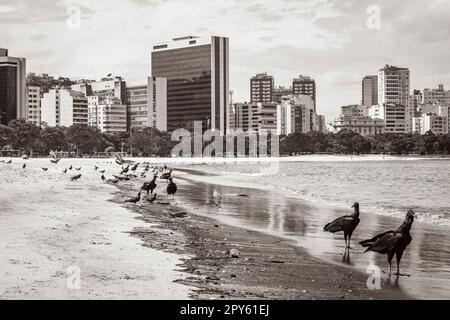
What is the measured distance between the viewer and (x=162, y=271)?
23.3ft

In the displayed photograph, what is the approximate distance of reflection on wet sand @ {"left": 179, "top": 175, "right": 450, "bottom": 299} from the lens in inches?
306

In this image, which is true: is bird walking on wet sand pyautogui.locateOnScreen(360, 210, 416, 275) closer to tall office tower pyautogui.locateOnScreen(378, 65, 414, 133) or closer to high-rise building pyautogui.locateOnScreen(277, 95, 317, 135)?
tall office tower pyautogui.locateOnScreen(378, 65, 414, 133)

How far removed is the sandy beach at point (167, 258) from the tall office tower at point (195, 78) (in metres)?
63.4

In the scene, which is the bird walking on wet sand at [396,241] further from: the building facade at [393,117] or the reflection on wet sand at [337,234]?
the building facade at [393,117]

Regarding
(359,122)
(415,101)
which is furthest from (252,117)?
(415,101)

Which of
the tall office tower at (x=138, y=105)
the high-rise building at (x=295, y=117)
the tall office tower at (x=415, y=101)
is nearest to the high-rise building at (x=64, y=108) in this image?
the tall office tower at (x=138, y=105)

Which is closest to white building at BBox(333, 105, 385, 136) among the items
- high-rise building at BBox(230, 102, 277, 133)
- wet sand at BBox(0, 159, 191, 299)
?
high-rise building at BBox(230, 102, 277, 133)

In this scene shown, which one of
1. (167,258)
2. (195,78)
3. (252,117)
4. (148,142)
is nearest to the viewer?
(167,258)

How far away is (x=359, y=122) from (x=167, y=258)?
5267 inches

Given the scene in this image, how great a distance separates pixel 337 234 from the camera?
12.3 meters

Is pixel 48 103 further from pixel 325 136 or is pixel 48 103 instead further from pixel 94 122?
pixel 325 136

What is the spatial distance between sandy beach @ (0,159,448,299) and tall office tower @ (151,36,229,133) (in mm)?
63429

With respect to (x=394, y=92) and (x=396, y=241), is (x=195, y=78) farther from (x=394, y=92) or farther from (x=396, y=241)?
(x=396, y=241)
